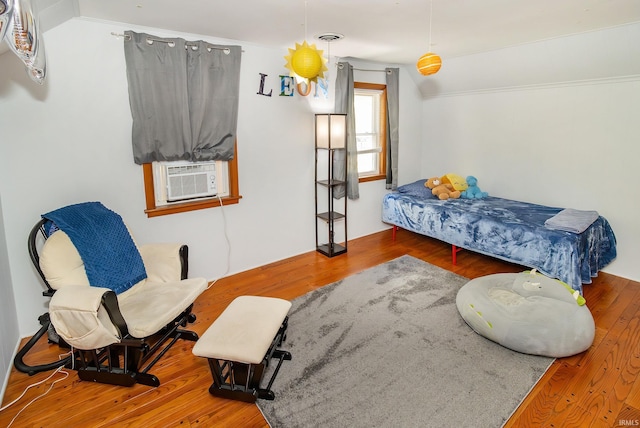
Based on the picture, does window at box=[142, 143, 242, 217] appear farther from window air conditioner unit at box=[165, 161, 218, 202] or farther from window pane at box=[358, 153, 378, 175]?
window pane at box=[358, 153, 378, 175]

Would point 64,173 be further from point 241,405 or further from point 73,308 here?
point 241,405

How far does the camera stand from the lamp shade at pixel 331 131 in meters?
3.82

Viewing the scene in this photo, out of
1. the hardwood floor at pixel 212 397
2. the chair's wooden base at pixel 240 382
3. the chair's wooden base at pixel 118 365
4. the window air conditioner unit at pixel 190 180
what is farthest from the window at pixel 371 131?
the chair's wooden base at pixel 118 365

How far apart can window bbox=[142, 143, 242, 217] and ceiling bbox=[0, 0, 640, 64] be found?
1115 millimetres

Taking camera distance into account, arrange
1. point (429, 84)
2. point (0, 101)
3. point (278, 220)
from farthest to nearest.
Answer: point (429, 84) < point (278, 220) < point (0, 101)

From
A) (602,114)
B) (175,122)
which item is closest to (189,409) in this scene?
(175,122)

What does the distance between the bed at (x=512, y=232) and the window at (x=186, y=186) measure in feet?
7.07

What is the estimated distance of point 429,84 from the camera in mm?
4766

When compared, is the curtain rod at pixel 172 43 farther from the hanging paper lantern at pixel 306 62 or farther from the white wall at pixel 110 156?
the hanging paper lantern at pixel 306 62

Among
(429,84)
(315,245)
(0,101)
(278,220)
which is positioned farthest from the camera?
(429,84)

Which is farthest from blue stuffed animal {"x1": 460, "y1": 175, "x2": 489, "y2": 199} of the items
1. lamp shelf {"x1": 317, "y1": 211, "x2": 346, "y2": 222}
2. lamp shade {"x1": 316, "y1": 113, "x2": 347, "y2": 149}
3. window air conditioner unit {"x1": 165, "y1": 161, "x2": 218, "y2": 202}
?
window air conditioner unit {"x1": 165, "y1": 161, "x2": 218, "y2": 202}

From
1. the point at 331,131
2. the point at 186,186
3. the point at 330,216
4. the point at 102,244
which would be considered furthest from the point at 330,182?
the point at 102,244

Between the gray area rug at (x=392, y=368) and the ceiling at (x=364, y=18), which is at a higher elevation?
the ceiling at (x=364, y=18)

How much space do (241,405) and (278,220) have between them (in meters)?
2.18
